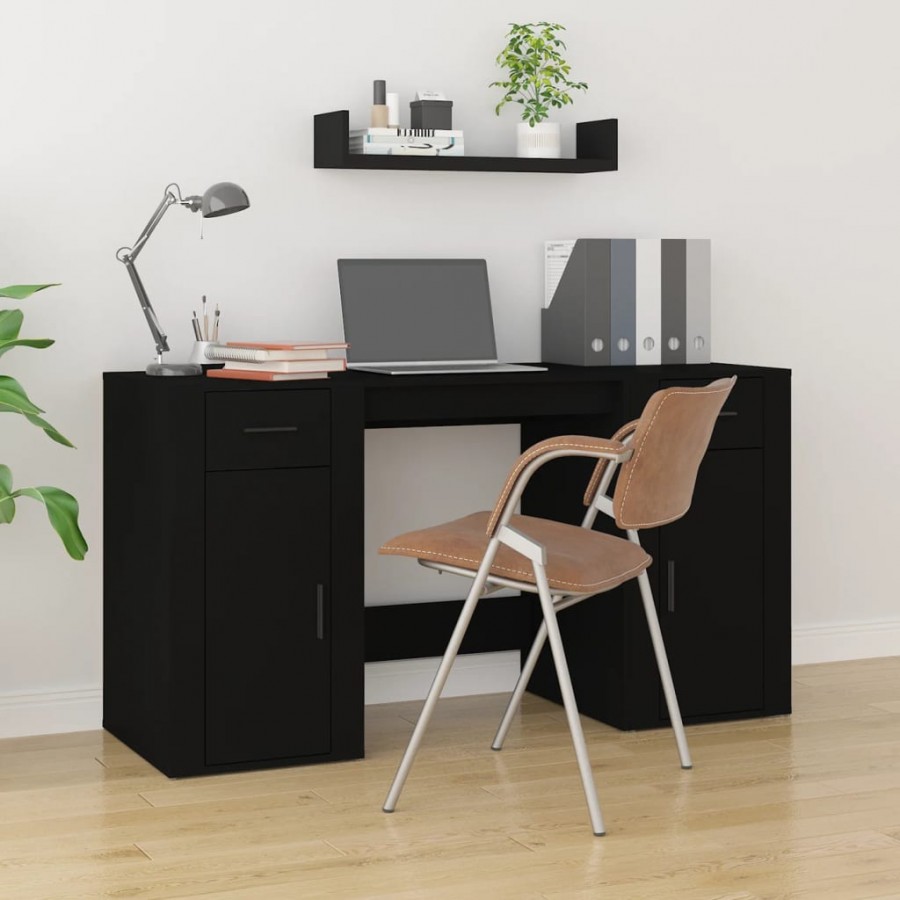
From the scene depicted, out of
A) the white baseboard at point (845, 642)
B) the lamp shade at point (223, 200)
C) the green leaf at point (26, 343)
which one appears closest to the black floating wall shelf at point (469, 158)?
the lamp shade at point (223, 200)

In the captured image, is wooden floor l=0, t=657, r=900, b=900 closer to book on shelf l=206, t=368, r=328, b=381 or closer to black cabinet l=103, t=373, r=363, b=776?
black cabinet l=103, t=373, r=363, b=776

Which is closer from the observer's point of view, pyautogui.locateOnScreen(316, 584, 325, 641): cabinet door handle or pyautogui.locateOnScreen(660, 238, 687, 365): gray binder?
pyautogui.locateOnScreen(316, 584, 325, 641): cabinet door handle

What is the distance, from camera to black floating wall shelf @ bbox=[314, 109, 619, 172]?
3.87 meters

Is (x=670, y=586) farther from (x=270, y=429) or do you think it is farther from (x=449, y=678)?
(x=270, y=429)

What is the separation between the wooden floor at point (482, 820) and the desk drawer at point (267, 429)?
27.7 inches

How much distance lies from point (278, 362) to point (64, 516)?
58 cm

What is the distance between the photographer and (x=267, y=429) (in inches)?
136

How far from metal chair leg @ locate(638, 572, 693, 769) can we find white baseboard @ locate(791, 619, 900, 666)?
3.88 ft

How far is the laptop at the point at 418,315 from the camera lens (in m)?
3.98

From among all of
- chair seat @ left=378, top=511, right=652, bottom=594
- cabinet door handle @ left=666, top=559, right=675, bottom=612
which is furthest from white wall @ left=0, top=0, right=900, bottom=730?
chair seat @ left=378, top=511, right=652, bottom=594

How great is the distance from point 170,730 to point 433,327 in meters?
1.25

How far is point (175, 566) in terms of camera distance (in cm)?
342

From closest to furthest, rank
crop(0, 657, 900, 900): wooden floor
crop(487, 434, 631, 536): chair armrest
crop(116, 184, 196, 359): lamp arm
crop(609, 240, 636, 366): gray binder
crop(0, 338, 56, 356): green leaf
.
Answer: crop(0, 657, 900, 900): wooden floor, crop(487, 434, 631, 536): chair armrest, crop(0, 338, 56, 356): green leaf, crop(116, 184, 196, 359): lamp arm, crop(609, 240, 636, 366): gray binder

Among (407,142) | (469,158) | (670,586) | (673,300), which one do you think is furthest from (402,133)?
(670,586)
